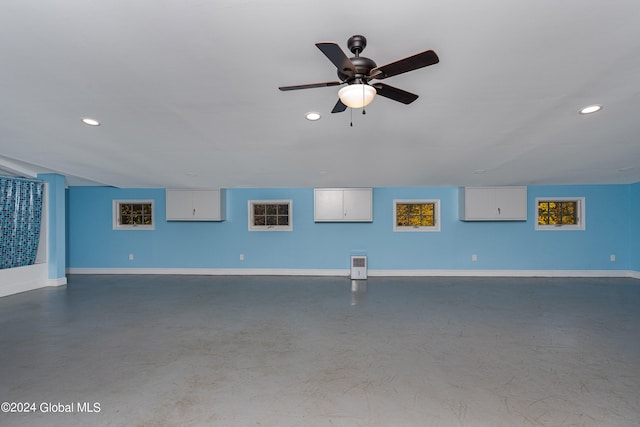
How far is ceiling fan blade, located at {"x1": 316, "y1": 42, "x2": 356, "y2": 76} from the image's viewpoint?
4.83 ft

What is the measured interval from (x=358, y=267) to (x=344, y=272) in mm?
441

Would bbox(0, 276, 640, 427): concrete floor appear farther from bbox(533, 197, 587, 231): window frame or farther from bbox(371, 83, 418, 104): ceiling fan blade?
bbox(371, 83, 418, 104): ceiling fan blade

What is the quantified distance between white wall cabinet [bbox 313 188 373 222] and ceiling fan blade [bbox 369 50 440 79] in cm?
434

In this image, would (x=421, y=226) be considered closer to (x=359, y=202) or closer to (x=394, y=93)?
(x=359, y=202)

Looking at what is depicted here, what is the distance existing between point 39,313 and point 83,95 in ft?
10.6

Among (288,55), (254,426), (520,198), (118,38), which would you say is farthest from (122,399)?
(520,198)

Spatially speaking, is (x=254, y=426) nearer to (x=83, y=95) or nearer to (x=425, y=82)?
(x=425, y=82)

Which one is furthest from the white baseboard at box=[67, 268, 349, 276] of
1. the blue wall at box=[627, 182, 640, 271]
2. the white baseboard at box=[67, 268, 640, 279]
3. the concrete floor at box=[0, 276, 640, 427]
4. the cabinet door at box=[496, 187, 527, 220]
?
the blue wall at box=[627, 182, 640, 271]

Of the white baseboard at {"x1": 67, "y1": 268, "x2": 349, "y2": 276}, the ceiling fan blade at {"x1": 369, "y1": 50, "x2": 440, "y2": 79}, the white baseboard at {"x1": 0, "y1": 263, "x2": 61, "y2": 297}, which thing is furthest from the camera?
the white baseboard at {"x1": 67, "y1": 268, "x2": 349, "y2": 276}

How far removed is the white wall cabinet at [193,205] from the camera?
623 cm

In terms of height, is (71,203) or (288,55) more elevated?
(288,55)

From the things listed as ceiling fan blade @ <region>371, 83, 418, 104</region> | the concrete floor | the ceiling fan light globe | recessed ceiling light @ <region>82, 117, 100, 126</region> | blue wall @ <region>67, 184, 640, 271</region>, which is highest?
recessed ceiling light @ <region>82, 117, 100, 126</region>

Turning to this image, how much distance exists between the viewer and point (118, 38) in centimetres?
191

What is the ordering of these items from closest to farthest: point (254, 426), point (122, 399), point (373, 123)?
point (254, 426) < point (122, 399) < point (373, 123)
